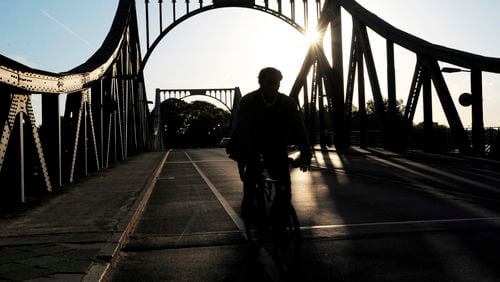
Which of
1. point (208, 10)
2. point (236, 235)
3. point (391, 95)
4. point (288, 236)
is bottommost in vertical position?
point (236, 235)

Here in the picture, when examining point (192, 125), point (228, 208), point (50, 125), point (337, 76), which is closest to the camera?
point (228, 208)

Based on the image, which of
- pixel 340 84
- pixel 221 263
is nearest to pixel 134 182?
pixel 221 263

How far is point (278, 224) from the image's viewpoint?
5.16 metres

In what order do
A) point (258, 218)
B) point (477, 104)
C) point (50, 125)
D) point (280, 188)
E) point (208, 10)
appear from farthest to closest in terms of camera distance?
point (208, 10) → point (477, 104) → point (50, 125) → point (258, 218) → point (280, 188)

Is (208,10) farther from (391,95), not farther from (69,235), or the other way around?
(69,235)

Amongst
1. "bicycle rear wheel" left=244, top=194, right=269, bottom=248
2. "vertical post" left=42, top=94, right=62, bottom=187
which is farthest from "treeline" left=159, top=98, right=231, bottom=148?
"bicycle rear wheel" left=244, top=194, right=269, bottom=248

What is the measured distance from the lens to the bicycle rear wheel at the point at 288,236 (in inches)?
195

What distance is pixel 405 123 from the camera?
23.2 meters

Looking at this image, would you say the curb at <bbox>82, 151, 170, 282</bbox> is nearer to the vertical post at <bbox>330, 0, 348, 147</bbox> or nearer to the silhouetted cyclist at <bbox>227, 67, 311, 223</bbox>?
the silhouetted cyclist at <bbox>227, 67, 311, 223</bbox>

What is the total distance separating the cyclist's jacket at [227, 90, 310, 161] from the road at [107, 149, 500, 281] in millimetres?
1015

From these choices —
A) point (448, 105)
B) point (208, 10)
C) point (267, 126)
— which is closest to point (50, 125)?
point (267, 126)

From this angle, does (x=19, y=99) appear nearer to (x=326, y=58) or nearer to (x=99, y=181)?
(x=99, y=181)

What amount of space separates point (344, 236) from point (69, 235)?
119 inches

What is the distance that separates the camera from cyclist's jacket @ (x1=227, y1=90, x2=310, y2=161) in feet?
17.5
